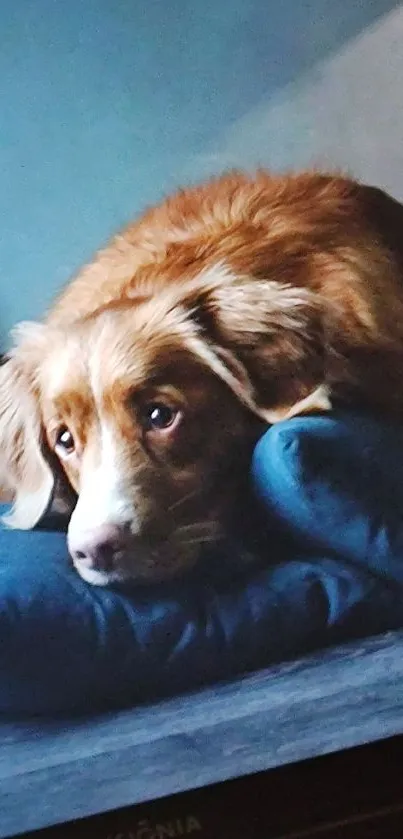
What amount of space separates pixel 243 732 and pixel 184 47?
2.85ft

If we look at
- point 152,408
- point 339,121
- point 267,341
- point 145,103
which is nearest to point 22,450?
point 152,408

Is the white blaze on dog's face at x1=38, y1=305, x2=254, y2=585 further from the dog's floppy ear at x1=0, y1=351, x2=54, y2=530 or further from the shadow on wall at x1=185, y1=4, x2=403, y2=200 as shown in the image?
the shadow on wall at x1=185, y1=4, x2=403, y2=200

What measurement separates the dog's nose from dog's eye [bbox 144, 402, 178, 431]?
127 mm

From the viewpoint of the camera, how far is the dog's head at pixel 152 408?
128 cm

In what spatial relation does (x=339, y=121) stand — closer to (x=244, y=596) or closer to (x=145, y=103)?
(x=145, y=103)

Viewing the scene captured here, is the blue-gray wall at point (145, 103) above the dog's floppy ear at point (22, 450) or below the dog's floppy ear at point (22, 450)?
above

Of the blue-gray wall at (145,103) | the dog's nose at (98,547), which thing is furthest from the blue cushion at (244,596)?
the blue-gray wall at (145,103)

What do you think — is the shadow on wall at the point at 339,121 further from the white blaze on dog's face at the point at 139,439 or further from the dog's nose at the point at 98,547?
the dog's nose at the point at 98,547

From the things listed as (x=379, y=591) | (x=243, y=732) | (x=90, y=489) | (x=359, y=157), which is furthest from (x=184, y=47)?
(x=243, y=732)

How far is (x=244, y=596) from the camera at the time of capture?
1382mm

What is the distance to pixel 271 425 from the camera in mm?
1343

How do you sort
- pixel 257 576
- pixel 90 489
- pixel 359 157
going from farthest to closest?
pixel 359 157
pixel 257 576
pixel 90 489

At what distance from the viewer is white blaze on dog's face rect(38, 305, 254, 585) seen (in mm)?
1271

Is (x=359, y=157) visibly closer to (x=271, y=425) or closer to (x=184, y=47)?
(x=184, y=47)
